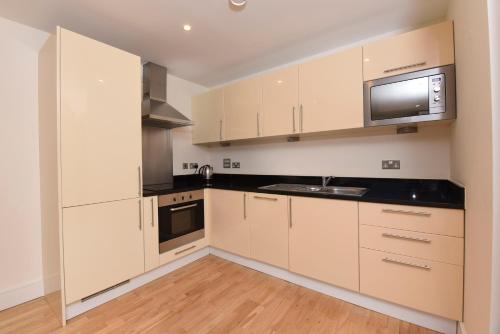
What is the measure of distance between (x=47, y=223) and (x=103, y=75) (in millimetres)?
1281

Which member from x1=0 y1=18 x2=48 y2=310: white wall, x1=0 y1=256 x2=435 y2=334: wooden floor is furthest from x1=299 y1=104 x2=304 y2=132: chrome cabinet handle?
x1=0 y1=18 x2=48 y2=310: white wall

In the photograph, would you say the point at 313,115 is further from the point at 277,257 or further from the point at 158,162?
the point at 158,162

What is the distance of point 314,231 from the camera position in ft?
6.16

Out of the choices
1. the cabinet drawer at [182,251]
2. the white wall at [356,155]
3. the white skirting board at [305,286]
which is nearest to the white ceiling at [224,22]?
the white wall at [356,155]

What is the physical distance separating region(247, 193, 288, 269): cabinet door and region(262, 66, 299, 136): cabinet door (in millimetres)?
708

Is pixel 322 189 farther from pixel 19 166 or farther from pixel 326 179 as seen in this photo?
pixel 19 166

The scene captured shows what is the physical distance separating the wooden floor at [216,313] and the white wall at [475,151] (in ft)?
2.13

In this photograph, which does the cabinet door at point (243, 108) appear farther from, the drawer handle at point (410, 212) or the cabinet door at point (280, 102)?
the drawer handle at point (410, 212)

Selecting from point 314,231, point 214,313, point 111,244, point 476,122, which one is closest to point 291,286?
point 314,231

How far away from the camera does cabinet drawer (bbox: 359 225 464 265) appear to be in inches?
52.9

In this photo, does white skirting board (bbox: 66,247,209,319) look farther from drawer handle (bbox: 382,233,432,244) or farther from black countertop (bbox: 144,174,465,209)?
drawer handle (bbox: 382,233,432,244)

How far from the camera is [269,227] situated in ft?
7.07

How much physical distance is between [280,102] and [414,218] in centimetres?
150

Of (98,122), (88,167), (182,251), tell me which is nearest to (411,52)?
(98,122)
